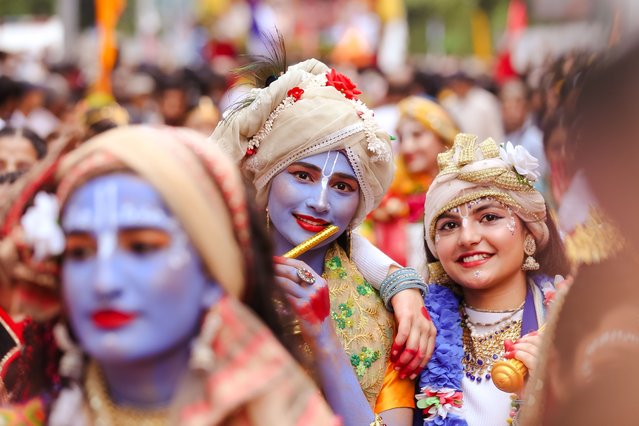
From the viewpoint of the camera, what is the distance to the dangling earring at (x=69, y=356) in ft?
6.95

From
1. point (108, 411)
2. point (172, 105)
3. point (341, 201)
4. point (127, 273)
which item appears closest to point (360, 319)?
point (341, 201)

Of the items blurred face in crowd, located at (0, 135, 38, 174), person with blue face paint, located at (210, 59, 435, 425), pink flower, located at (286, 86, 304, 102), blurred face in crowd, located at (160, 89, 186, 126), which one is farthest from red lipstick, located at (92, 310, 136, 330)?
blurred face in crowd, located at (160, 89, 186, 126)

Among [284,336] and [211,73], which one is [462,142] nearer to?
[284,336]

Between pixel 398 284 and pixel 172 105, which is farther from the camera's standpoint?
pixel 172 105

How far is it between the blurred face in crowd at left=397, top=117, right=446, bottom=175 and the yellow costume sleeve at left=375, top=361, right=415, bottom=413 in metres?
3.69

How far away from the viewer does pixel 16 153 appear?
5473mm

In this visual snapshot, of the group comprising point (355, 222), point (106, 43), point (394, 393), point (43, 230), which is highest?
point (106, 43)

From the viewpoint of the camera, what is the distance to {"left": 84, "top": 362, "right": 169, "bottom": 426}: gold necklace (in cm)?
204

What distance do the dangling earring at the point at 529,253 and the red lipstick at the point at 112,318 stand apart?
2.06 meters

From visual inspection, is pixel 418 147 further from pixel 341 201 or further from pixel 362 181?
pixel 341 201

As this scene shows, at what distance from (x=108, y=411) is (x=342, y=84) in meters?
1.99

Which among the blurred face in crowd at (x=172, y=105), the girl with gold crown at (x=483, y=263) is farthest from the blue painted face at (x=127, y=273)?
the blurred face in crowd at (x=172, y=105)

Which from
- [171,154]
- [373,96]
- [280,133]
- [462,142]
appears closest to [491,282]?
[462,142]

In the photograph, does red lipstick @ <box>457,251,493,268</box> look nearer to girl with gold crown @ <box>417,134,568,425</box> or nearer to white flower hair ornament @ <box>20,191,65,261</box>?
girl with gold crown @ <box>417,134,568,425</box>
